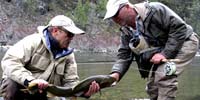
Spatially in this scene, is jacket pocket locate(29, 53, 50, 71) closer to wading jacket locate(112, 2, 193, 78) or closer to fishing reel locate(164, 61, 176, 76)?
wading jacket locate(112, 2, 193, 78)

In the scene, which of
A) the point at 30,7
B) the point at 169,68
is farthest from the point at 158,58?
the point at 30,7

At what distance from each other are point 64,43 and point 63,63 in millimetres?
552

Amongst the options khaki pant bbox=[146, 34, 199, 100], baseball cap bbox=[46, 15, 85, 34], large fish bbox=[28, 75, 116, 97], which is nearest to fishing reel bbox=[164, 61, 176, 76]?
khaki pant bbox=[146, 34, 199, 100]

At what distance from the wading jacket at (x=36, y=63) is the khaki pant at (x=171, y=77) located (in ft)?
3.89

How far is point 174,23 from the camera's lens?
6.00 meters

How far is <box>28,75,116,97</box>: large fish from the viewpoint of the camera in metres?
6.09

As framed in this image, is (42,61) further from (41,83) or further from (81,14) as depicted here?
(81,14)

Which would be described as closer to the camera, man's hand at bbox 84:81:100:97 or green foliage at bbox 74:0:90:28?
man's hand at bbox 84:81:100:97

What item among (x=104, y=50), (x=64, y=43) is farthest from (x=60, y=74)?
(x=104, y=50)

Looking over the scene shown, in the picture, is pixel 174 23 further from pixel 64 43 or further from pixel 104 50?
pixel 104 50

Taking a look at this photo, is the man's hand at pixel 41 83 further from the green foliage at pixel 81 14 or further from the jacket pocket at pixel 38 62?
the green foliage at pixel 81 14

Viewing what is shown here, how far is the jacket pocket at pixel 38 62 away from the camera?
633cm

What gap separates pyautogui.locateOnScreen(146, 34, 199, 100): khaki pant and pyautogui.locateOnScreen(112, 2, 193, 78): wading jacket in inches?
4.1

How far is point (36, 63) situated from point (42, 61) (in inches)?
3.4
